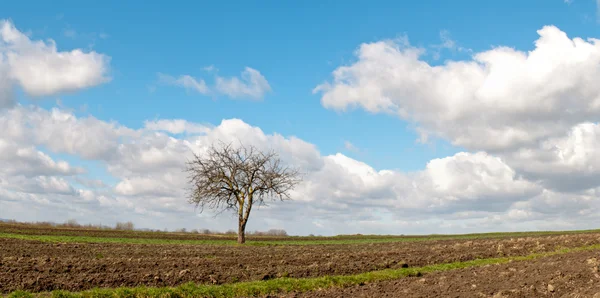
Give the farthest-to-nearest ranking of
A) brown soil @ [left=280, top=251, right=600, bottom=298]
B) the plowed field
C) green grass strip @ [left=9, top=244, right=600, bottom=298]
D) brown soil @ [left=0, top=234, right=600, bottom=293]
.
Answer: brown soil @ [left=0, top=234, right=600, bottom=293], the plowed field, green grass strip @ [left=9, top=244, right=600, bottom=298], brown soil @ [left=280, top=251, right=600, bottom=298]

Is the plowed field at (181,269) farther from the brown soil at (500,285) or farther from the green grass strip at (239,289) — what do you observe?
the green grass strip at (239,289)

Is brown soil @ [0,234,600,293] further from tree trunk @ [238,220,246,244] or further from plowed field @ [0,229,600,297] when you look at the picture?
tree trunk @ [238,220,246,244]

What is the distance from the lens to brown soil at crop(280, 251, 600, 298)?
14.1 metres

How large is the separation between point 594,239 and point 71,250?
38.5 meters

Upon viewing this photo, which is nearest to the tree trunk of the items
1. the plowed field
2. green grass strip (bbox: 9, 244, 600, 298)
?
the plowed field

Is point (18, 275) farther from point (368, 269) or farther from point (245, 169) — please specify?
point (245, 169)

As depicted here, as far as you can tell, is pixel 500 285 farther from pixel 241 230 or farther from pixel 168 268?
pixel 241 230

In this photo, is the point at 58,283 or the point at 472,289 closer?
the point at 472,289

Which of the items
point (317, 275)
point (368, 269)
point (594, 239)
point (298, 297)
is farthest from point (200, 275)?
point (594, 239)

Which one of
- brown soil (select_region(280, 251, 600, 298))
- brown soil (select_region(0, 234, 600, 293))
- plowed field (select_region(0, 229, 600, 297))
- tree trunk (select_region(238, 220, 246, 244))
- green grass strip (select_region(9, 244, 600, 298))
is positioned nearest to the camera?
brown soil (select_region(280, 251, 600, 298))

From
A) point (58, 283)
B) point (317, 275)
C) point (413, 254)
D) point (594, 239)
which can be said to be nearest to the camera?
point (58, 283)

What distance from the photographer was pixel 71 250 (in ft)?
100

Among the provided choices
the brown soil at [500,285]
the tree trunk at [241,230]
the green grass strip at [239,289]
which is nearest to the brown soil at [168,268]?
the green grass strip at [239,289]

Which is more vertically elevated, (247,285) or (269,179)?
(269,179)
